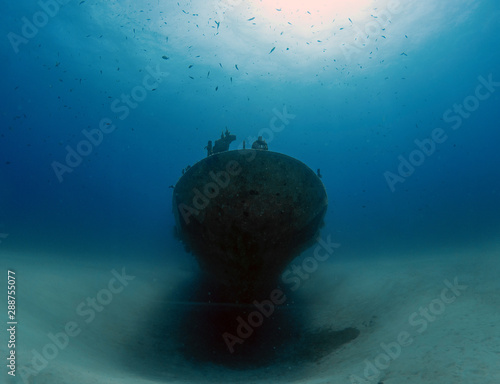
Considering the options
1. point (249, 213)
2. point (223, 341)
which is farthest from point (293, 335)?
point (249, 213)

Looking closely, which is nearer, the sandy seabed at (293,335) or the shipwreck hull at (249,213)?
the sandy seabed at (293,335)

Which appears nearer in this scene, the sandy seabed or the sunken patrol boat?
the sandy seabed

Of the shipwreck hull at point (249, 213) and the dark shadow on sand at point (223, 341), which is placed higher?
the shipwreck hull at point (249, 213)

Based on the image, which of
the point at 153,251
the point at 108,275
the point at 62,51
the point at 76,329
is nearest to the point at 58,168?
the point at 62,51

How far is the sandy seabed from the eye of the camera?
11.6 feet

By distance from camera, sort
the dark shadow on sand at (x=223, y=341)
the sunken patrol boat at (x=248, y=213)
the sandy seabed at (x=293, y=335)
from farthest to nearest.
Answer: the sunken patrol boat at (x=248, y=213), the dark shadow on sand at (x=223, y=341), the sandy seabed at (x=293, y=335)

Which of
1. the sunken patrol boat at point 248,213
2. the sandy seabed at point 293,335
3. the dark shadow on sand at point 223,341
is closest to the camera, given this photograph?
the sandy seabed at point 293,335

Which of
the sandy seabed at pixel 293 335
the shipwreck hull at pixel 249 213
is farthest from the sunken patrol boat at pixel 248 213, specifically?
the sandy seabed at pixel 293 335

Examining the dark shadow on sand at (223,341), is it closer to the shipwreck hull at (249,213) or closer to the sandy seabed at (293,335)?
the sandy seabed at (293,335)

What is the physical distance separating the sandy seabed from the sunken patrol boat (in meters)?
1.45

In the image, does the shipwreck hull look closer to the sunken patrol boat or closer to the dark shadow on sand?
the sunken patrol boat

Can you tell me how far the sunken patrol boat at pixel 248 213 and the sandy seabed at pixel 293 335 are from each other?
1.45 m

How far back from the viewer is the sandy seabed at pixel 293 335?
11.6 ft

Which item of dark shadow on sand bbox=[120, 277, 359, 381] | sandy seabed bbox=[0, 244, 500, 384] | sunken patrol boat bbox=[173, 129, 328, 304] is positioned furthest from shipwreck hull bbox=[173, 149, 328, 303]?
sandy seabed bbox=[0, 244, 500, 384]
